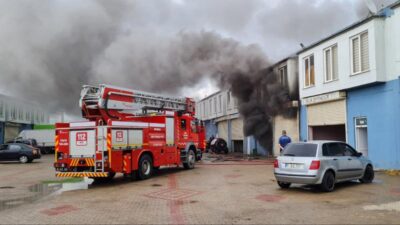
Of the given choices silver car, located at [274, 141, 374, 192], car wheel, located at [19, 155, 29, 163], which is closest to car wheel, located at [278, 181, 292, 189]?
silver car, located at [274, 141, 374, 192]

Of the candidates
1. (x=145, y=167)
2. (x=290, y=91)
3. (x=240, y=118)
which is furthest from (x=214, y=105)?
(x=145, y=167)

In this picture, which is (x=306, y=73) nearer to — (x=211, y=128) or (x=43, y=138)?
(x=211, y=128)

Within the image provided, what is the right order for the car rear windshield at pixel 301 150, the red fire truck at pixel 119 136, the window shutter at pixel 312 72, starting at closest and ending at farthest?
1. the car rear windshield at pixel 301 150
2. the red fire truck at pixel 119 136
3. the window shutter at pixel 312 72

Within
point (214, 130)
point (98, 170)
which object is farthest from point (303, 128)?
point (214, 130)

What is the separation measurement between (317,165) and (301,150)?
29.5 inches

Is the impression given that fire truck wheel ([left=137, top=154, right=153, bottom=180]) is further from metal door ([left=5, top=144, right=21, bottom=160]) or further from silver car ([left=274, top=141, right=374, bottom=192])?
metal door ([left=5, top=144, right=21, bottom=160])

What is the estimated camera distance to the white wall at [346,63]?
16.0 m

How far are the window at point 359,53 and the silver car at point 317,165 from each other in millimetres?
6024

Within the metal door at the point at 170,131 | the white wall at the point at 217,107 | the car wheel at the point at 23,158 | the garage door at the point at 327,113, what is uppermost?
the white wall at the point at 217,107

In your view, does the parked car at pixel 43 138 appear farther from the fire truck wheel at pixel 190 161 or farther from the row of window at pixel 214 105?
the fire truck wheel at pixel 190 161

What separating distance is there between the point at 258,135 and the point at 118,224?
2140 centimetres

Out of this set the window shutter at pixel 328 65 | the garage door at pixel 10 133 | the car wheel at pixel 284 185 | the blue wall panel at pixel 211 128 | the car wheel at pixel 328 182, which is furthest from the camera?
the garage door at pixel 10 133

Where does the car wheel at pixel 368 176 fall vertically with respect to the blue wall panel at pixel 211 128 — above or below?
below

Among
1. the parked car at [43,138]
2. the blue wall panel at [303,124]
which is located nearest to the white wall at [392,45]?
the blue wall panel at [303,124]
